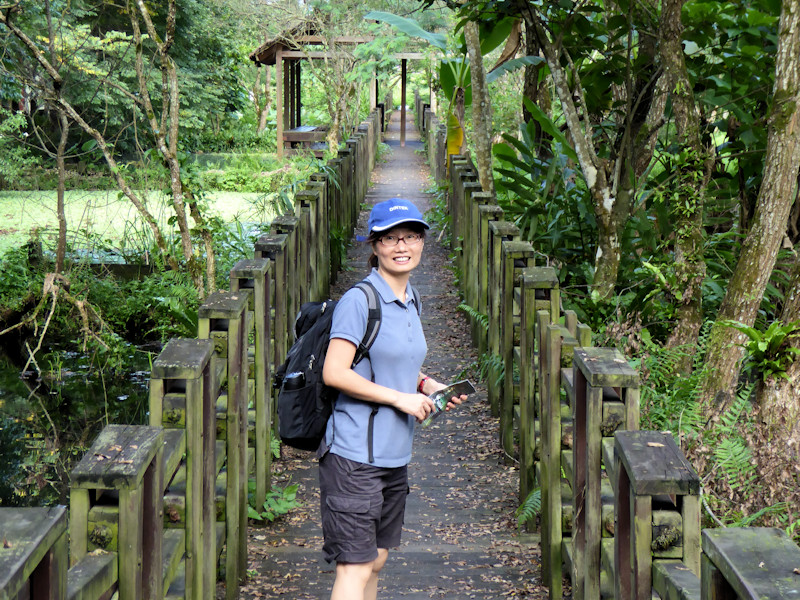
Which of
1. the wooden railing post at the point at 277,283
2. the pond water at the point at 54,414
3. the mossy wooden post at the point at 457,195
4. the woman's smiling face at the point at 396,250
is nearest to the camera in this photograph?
the woman's smiling face at the point at 396,250

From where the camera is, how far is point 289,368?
323 centimetres

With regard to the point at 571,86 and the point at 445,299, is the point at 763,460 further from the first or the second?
the point at 445,299

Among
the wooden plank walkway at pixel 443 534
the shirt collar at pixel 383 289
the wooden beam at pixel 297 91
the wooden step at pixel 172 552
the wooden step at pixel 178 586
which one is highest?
the wooden beam at pixel 297 91

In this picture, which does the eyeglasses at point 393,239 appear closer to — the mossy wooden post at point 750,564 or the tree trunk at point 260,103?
the mossy wooden post at point 750,564

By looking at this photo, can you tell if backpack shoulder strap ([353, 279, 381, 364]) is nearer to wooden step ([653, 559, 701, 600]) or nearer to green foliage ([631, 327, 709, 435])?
wooden step ([653, 559, 701, 600])

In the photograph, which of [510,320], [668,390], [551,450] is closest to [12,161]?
[510,320]

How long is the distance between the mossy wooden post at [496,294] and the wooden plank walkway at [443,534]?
200mm

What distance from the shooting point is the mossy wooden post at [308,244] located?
6.86m

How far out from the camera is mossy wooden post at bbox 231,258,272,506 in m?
4.65

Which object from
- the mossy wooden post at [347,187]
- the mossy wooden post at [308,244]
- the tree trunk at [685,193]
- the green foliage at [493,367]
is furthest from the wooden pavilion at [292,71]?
the green foliage at [493,367]

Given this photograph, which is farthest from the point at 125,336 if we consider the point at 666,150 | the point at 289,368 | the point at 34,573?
the point at 34,573

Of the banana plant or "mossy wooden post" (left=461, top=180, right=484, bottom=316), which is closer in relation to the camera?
"mossy wooden post" (left=461, top=180, right=484, bottom=316)

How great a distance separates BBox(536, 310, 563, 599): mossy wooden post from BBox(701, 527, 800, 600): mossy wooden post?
223 cm

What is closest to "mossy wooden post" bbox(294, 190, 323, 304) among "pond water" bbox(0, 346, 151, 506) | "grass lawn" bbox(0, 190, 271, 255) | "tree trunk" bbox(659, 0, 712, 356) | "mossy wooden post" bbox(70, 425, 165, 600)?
"pond water" bbox(0, 346, 151, 506)
